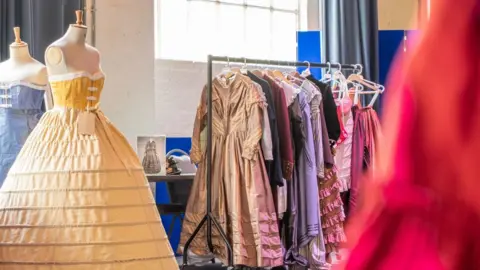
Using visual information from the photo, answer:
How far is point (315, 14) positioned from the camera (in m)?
5.21

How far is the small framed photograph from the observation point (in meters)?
3.62

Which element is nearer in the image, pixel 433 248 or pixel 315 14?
pixel 433 248

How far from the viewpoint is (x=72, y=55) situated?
2.47 m

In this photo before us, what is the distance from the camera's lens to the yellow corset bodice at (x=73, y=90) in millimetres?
2447

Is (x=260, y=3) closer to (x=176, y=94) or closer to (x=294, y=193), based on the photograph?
(x=176, y=94)

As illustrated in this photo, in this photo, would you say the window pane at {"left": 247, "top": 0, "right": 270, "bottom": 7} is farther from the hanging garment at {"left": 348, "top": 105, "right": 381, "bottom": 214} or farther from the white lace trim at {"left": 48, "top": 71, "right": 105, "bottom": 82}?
the white lace trim at {"left": 48, "top": 71, "right": 105, "bottom": 82}

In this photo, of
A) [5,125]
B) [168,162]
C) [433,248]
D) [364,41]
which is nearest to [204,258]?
[168,162]

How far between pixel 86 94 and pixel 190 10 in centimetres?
237

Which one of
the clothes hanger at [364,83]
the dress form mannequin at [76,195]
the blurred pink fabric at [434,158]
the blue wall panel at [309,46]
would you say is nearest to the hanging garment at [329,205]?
the clothes hanger at [364,83]

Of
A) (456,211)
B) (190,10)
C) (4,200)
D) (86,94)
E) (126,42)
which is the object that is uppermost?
(190,10)

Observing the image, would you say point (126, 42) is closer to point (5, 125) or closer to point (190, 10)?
point (190, 10)

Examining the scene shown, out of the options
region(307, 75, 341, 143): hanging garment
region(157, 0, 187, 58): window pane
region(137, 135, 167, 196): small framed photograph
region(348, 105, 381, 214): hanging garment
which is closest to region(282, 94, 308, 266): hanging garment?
region(307, 75, 341, 143): hanging garment

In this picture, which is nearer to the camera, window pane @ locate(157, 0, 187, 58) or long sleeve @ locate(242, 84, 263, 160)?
long sleeve @ locate(242, 84, 263, 160)

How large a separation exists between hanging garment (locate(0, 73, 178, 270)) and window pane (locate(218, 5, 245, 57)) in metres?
2.52
